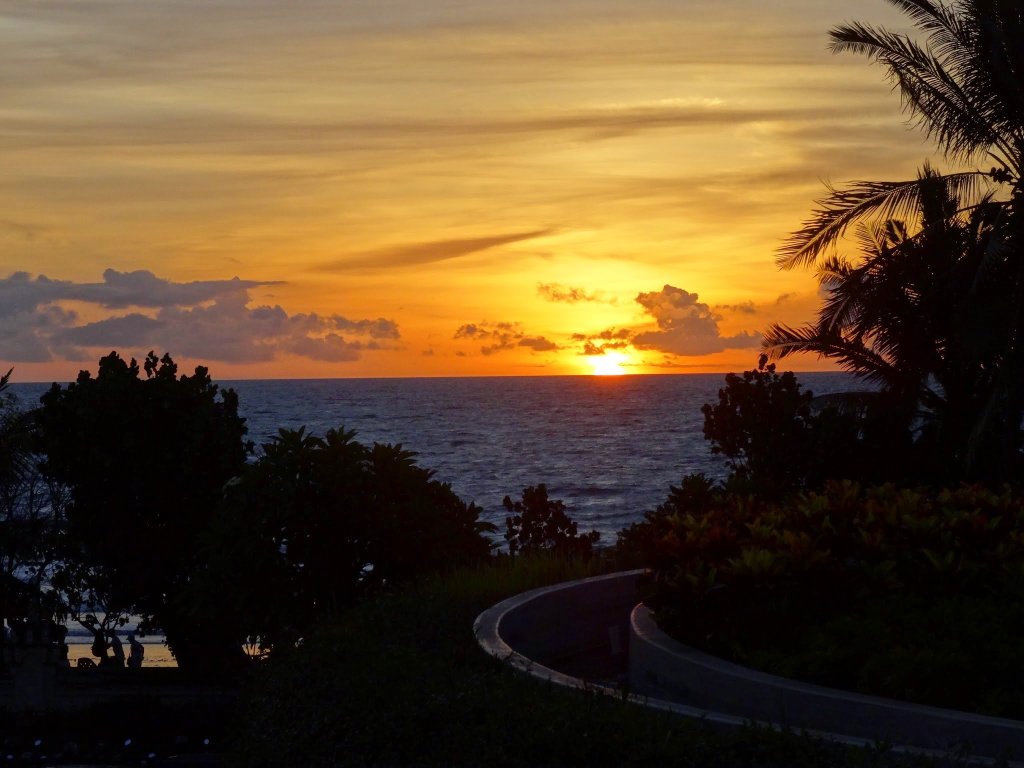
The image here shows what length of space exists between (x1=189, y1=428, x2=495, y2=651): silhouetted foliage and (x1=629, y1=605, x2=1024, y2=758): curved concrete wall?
14.9ft

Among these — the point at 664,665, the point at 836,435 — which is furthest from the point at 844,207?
the point at 664,665

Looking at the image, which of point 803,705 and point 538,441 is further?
point 538,441

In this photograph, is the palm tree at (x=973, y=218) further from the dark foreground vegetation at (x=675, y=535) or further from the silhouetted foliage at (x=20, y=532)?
the silhouetted foliage at (x=20, y=532)

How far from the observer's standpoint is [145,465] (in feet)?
61.8

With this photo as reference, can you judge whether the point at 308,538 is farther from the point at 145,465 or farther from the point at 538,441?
the point at 538,441

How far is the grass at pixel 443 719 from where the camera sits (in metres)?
5.92

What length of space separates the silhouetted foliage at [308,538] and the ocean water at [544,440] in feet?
43.4

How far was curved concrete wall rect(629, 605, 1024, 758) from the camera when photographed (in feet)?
20.9

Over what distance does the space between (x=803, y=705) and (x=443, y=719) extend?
2.24 m

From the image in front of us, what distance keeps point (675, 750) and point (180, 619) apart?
14794mm

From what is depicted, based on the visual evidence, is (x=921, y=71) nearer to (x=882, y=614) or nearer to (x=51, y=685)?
(x=882, y=614)

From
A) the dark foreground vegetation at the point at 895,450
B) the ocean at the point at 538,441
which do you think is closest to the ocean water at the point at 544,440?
the ocean at the point at 538,441

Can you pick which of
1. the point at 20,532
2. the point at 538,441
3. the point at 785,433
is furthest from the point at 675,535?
the point at 538,441

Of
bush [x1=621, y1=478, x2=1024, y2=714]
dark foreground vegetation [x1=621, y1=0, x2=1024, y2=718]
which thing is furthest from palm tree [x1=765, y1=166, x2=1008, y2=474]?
bush [x1=621, y1=478, x2=1024, y2=714]
